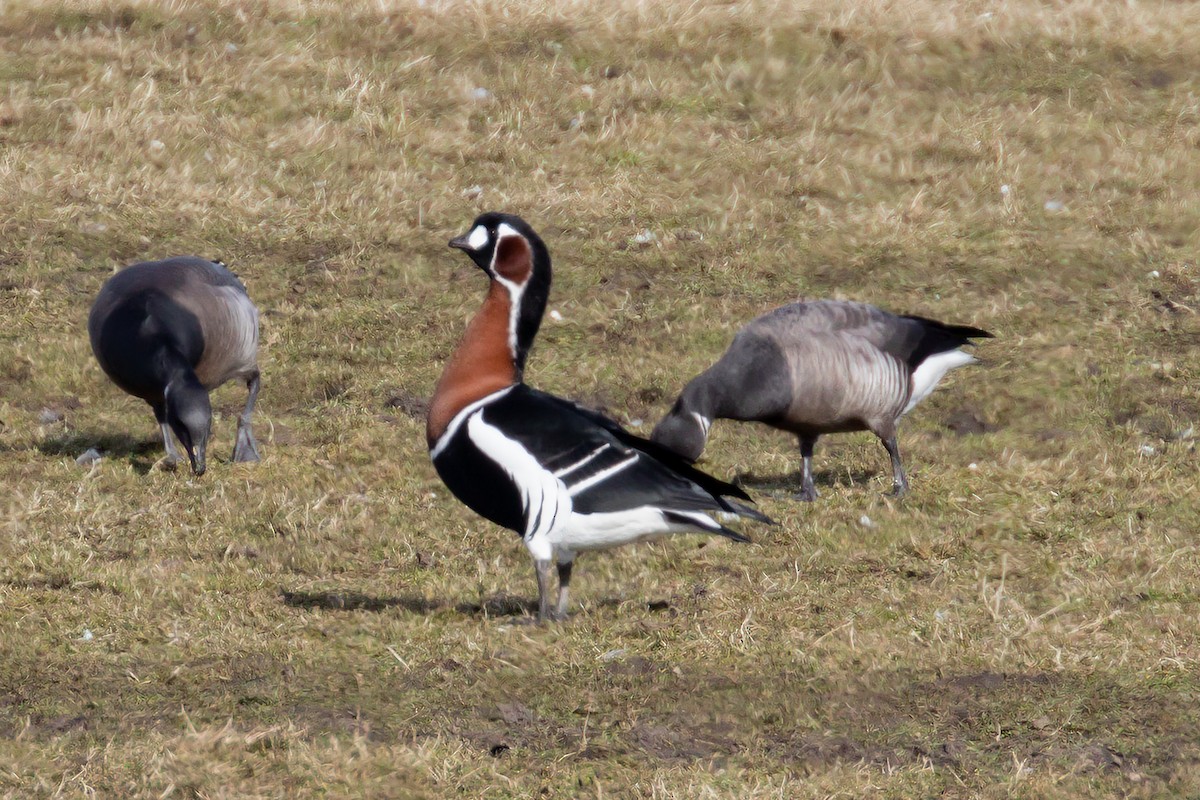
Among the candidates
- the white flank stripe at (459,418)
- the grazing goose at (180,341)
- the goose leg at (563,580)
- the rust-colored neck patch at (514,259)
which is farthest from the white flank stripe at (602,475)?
the grazing goose at (180,341)

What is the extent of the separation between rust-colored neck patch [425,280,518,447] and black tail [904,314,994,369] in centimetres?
405

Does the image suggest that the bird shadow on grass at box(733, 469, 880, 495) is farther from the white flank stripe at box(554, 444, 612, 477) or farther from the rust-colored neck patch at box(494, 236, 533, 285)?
the rust-colored neck patch at box(494, 236, 533, 285)

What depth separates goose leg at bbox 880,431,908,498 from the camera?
33.5 ft

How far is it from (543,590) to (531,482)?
2.02 ft

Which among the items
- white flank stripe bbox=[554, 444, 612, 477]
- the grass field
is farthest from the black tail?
white flank stripe bbox=[554, 444, 612, 477]

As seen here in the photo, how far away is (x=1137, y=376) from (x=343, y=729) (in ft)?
27.0

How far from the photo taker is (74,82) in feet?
56.2

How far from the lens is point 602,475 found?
739 centimetres

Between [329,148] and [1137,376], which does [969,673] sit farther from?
[329,148]

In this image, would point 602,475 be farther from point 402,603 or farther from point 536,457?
point 402,603

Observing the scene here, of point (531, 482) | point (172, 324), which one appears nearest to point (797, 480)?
point (531, 482)

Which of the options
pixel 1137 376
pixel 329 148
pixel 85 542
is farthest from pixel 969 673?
pixel 329 148

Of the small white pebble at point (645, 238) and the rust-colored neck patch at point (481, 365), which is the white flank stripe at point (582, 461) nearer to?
the rust-colored neck patch at point (481, 365)

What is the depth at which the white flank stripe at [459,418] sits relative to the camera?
7578mm
